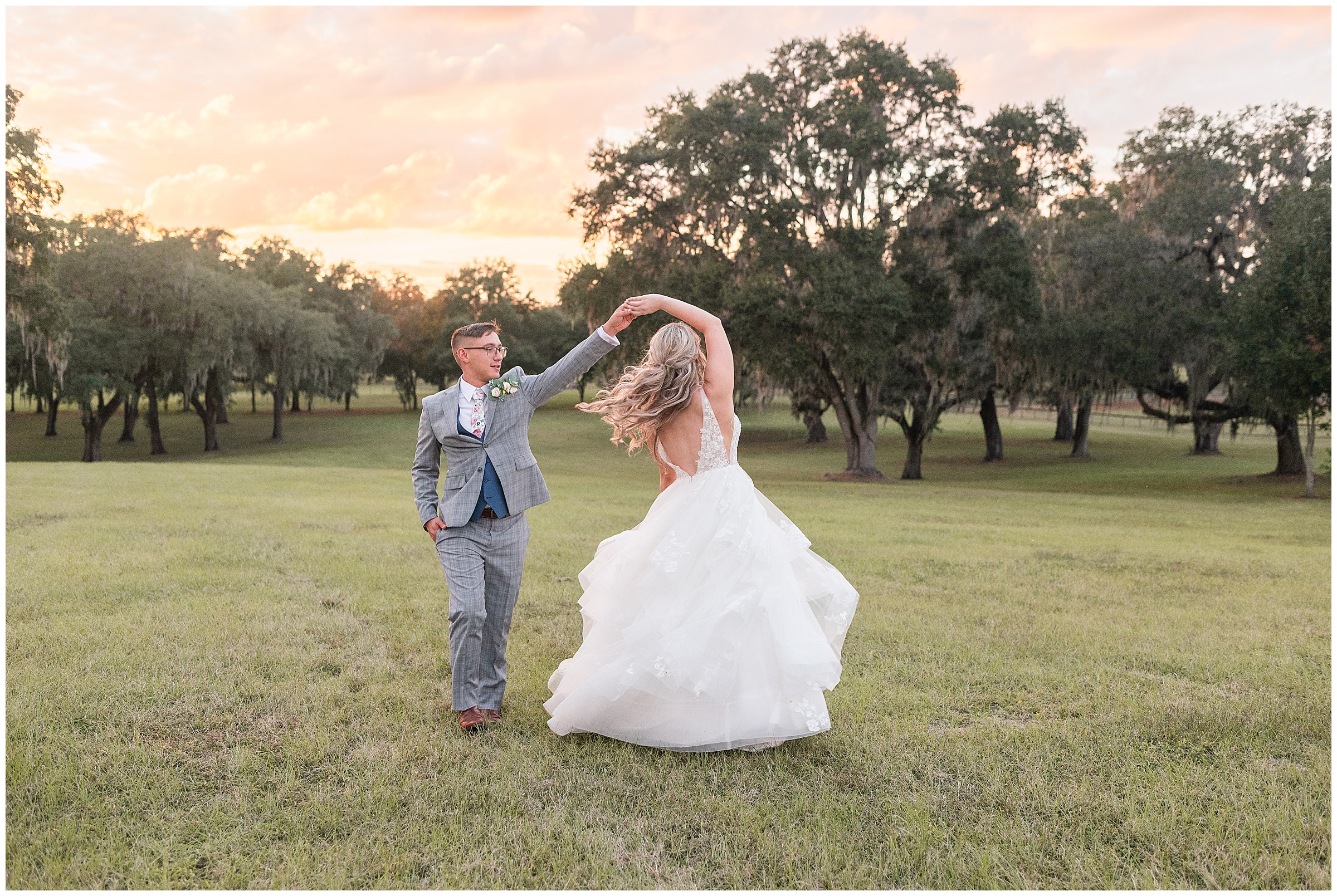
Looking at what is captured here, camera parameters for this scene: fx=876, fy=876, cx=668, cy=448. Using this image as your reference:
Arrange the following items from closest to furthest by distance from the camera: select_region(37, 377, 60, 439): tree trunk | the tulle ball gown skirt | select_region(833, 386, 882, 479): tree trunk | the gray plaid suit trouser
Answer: the tulle ball gown skirt, the gray plaid suit trouser, select_region(833, 386, 882, 479): tree trunk, select_region(37, 377, 60, 439): tree trunk

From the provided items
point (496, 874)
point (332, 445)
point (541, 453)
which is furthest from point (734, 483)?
point (332, 445)

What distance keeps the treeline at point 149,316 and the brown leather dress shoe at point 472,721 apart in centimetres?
2387

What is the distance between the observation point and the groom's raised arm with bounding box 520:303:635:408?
191 inches

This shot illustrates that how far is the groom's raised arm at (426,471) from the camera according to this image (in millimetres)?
5020

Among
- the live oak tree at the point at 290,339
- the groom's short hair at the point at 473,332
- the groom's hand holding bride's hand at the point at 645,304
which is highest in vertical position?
the live oak tree at the point at 290,339

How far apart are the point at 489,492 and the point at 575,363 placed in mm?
882

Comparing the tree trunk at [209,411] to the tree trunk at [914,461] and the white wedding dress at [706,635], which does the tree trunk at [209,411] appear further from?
the white wedding dress at [706,635]

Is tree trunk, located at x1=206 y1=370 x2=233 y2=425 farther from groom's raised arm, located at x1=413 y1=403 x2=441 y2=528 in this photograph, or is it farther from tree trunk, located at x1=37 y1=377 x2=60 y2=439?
groom's raised arm, located at x1=413 y1=403 x2=441 y2=528

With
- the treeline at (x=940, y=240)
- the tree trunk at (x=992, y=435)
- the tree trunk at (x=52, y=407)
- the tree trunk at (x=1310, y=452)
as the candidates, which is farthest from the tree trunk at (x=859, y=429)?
the tree trunk at (x=52, y=407)

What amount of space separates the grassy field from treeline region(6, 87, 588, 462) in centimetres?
1635

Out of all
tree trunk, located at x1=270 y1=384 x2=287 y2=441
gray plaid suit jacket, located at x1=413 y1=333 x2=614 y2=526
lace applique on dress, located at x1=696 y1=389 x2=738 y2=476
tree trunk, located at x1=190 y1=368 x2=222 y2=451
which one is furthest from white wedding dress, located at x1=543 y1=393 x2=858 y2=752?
tree trunk, located at x1=270 y1=384 x2=287 y2=441

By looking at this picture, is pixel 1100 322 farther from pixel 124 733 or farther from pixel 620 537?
pixel 124 733

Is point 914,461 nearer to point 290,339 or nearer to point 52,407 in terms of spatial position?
point 290,339

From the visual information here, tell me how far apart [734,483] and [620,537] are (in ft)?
2.51
